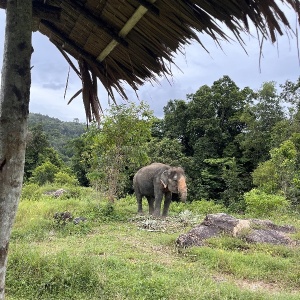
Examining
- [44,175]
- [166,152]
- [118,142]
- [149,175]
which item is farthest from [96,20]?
[44,175]

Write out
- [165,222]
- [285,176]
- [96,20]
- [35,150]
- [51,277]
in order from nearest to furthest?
[96,20] < [51,277] < [165,222] < [285,176] < [35,150]

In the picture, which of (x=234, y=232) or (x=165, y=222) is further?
(x=165, y=222)

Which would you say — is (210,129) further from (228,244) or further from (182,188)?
(228,244)

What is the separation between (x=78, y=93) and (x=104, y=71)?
0.30 meters

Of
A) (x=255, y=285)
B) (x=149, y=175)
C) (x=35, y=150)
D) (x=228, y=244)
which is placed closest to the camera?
(x=255, y=285)

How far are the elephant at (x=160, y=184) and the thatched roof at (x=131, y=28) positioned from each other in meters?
7.49

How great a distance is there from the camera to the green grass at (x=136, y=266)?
4438mm

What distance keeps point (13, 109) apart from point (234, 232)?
6470 millimetres

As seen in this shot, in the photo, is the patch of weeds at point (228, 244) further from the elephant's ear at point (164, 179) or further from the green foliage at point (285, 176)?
the green foliage at point (285, 176)

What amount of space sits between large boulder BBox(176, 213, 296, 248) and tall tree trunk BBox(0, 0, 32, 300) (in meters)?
5.53

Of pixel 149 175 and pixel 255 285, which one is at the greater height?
pixel 149 175

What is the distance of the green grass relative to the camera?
14.6 ft

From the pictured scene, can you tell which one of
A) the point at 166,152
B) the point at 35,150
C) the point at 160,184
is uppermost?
the point at 35,150

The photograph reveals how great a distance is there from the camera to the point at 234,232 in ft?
24.8
